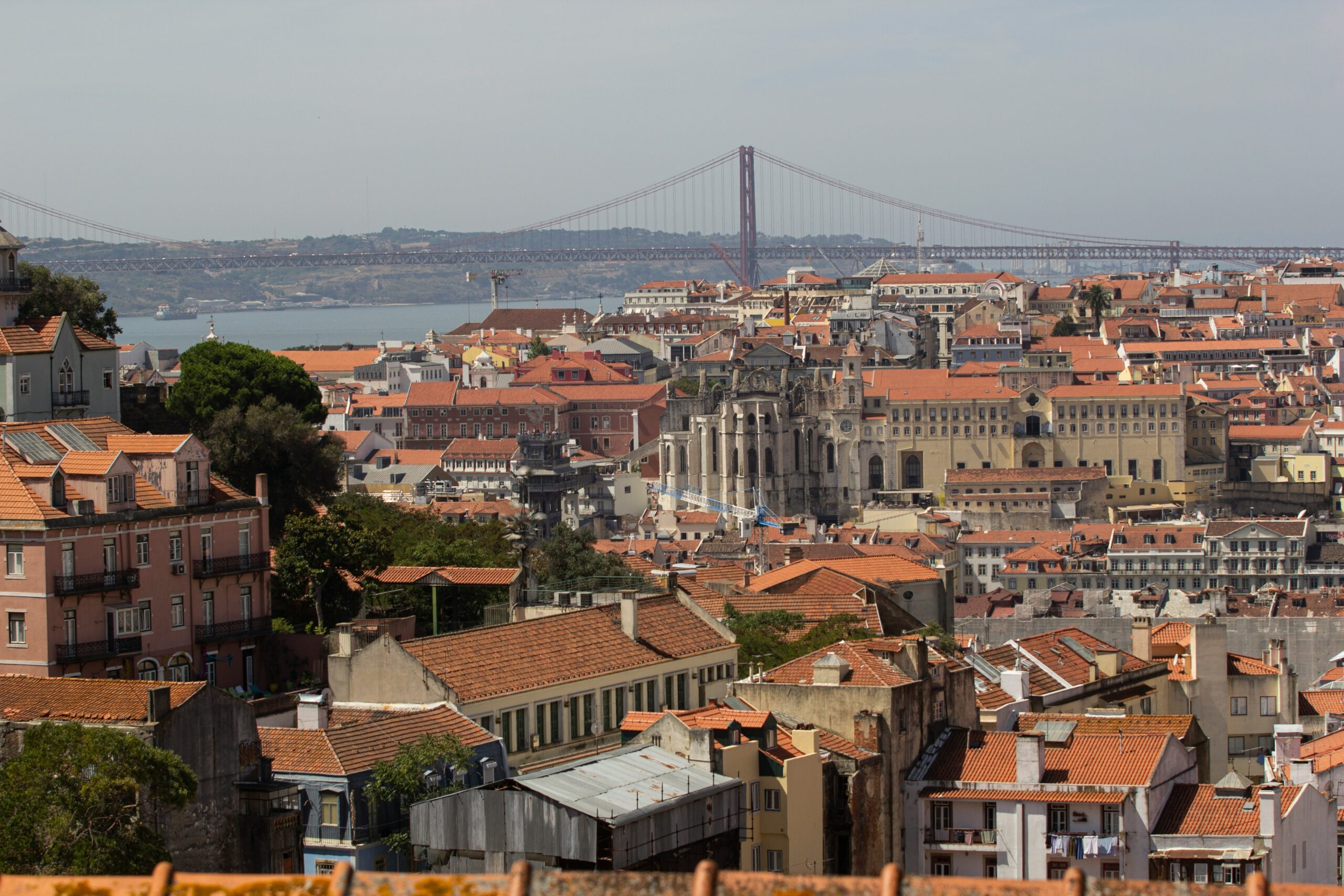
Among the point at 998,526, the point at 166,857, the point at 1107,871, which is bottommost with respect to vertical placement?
the point at 998,526

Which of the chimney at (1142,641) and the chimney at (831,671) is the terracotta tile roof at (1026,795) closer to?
the chimney at (831,671)

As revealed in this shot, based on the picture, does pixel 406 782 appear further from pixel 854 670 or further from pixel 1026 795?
pixel 854 670

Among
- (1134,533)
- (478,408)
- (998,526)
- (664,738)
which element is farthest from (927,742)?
(478,408)

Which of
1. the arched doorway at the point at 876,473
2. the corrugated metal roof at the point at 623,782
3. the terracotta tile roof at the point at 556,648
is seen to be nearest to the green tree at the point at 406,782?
the corrugated metal roof at the point at 623,782

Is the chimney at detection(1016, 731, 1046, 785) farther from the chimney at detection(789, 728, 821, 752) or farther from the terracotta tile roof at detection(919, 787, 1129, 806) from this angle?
the chimney at detection(789, 728, 821, 752)

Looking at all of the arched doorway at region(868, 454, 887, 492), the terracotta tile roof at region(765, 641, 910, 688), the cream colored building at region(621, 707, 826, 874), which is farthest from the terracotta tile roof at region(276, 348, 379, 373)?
the cream colored building at region(621, 707, 826, 874)

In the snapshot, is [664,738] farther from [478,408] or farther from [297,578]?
[478,408]
